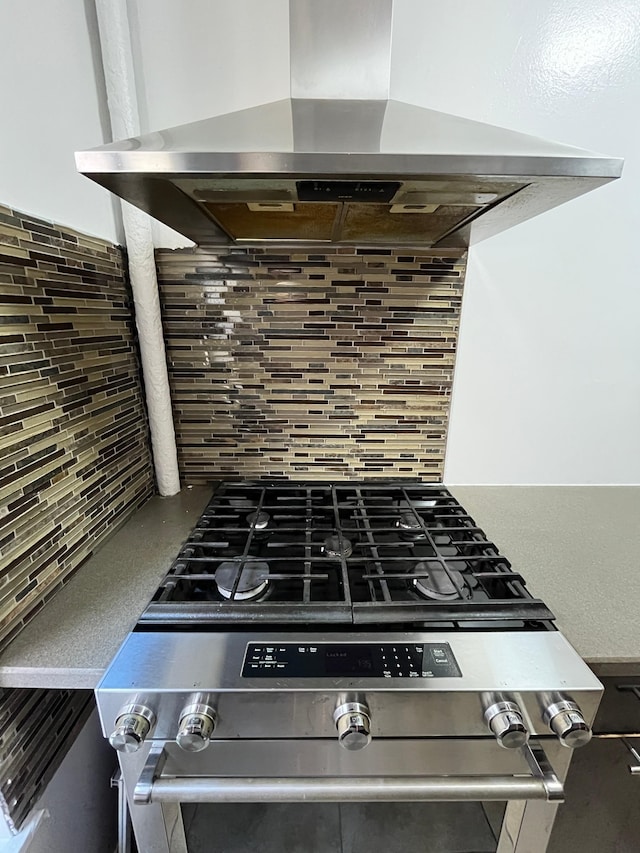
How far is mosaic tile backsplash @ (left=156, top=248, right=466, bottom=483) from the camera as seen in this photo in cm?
109

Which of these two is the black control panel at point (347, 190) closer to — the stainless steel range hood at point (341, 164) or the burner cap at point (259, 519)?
the stainless steel range hood at point (341, 164)

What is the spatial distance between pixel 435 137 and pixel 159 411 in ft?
2.91

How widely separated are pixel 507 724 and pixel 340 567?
1.26 ft

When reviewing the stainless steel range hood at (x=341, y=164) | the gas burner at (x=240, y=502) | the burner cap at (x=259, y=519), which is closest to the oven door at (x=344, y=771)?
the burner cap at (x=259, y=519)

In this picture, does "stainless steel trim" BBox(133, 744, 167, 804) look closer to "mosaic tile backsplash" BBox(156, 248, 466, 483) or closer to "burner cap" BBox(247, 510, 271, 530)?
"burner cap" BBox(247, 510, 271, 530)

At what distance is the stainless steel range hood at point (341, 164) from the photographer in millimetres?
548

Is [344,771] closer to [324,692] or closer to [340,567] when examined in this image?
[324,692]

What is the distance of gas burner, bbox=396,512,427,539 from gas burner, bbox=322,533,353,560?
13cm

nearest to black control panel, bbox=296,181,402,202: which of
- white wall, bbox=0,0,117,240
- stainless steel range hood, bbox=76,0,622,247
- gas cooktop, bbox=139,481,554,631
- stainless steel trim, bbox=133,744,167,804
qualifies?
stainless steel range hood, bbox=76,0,622,247

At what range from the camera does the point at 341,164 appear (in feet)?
1.80

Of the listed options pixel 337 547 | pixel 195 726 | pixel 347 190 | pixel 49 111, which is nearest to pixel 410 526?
pixel 337 547

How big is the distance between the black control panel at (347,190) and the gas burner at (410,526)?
685 millimetres

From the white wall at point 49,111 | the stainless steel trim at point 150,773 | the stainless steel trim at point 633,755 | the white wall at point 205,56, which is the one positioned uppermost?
the white wall at point 205,56

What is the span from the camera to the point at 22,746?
69cm
